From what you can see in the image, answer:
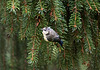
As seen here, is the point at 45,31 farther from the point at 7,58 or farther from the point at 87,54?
the point at 7,58

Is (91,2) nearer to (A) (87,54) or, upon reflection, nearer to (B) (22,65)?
(A) (87,54)

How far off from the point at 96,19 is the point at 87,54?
21 centimetres

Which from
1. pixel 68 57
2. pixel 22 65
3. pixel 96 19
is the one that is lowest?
pixel 22 65

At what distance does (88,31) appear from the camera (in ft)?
2.86

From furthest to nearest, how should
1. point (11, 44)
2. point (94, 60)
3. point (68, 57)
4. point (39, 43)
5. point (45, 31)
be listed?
point (11, 44) < point (94, 60) < point (68, 57) < point (39, 43) < point (45, 31)

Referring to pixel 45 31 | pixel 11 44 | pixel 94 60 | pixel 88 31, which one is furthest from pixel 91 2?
pixel 11 44

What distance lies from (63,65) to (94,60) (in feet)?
0.77

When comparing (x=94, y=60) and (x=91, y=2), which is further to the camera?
(x=94, y=60)

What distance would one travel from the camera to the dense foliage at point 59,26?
75 centimetres

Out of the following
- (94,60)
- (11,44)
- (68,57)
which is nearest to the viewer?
(68,57)

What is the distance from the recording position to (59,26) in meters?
0.79

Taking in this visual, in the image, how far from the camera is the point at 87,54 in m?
0.96

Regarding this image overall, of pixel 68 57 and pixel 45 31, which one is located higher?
pixel 45 31

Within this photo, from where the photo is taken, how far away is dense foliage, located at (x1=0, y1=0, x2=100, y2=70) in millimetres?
745
